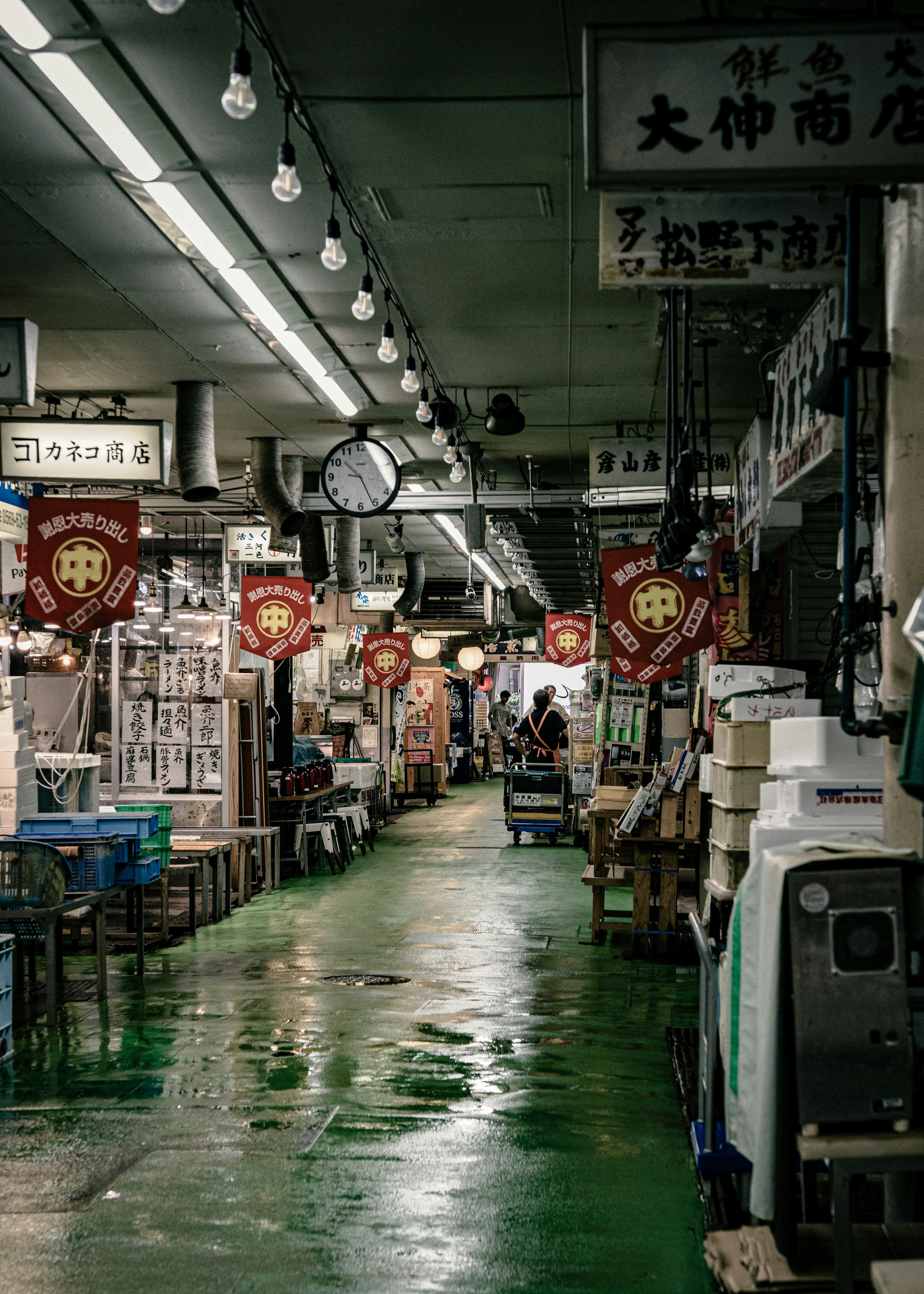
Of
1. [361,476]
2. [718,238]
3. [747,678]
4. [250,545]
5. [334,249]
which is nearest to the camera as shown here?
[718,238]

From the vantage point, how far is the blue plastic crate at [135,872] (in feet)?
26.8

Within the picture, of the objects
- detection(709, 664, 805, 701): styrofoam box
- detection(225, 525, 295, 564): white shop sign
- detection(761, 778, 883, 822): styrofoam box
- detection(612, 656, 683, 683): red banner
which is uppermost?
detection(225, 525, 295, 564): white shop sign

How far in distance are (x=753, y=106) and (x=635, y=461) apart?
646 centimetres

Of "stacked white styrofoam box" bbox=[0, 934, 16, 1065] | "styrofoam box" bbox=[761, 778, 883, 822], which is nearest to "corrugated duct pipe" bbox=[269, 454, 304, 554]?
"stacked white styrofoam box" bbox=[0, 934, 16, 1065]

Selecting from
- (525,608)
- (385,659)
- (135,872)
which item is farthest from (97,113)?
(525,608)

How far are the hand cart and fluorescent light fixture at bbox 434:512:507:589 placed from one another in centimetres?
333

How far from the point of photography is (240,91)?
3.72 meters

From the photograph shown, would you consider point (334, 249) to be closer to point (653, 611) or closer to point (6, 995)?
point (6, 995)

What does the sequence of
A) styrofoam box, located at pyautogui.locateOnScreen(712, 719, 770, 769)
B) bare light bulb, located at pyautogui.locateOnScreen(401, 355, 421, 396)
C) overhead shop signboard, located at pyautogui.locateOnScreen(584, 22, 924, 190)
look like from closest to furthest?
overhead shop signboard, located at pyautogui.locateOnScreen(584, 22, 924, 190) → styrofoam box, located at pyautogui.locateOnScreen(712, 719, 770, 769) → bare light bulb, located at pyautogui.locateOnScreen(401, 355, 421, 396)

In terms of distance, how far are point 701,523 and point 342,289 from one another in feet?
10.1

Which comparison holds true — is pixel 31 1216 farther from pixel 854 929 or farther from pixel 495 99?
pixel 495 99

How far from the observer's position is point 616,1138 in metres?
5.22

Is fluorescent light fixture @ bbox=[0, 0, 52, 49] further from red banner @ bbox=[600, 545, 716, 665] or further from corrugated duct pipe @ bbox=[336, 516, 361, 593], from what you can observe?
corrugated duct pipe @ bbox=[336, 516, 361, 593]

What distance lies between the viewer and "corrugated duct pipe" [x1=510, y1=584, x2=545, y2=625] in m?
25.4
